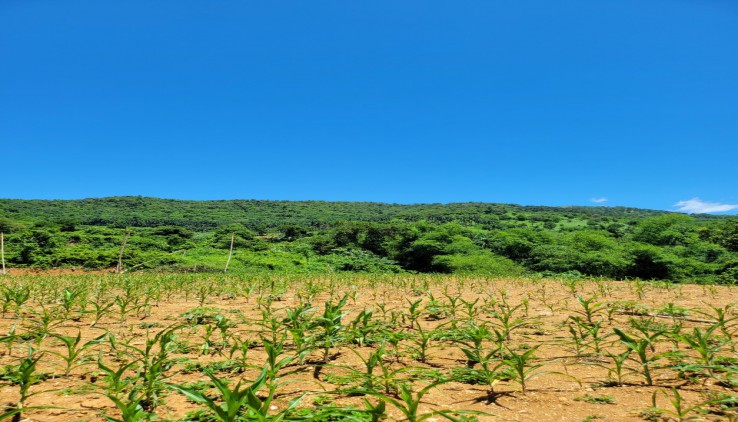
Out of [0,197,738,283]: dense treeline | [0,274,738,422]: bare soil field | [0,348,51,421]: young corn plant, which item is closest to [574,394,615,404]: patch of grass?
[0,274,738,422]: bare soil field

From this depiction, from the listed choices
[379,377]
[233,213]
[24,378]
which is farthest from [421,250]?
[233,213]

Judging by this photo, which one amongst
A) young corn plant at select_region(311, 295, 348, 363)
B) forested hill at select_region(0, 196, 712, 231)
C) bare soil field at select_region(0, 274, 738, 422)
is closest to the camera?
bare soil field at select_region(0, 274, 738, 422)

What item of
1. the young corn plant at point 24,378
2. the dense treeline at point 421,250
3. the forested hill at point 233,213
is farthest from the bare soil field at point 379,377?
the forested hill at point 233,213

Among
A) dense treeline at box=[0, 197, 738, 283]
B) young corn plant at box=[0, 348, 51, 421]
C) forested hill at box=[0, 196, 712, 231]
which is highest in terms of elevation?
forested hill at box=[0, 196, 712, 231]

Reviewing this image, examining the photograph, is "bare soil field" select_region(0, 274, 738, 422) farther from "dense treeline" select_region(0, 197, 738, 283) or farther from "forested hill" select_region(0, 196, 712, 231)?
"forested hill" select_region(0, 196, 712, 231)

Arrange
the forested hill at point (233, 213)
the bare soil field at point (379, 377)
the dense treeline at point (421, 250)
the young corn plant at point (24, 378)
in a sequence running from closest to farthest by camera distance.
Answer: the bare soil field at point (379, 377)
the young corn plant at point (24, 378)
the dense treeline at point (421, 250)
the forested hill at point (233, 213)

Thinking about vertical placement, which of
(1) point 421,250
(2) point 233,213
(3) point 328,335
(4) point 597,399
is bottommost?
(4) point 597,399

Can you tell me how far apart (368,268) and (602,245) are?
63.9 ft

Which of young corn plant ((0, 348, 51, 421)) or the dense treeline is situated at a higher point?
the dense treeline

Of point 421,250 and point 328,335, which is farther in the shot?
point 421,250

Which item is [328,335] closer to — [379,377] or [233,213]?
[379,377]

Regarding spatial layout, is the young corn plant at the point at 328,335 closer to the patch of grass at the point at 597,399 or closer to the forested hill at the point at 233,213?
the patch of grass at the point at 597,399

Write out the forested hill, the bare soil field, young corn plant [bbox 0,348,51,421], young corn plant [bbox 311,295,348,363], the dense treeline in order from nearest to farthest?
the bare soil field
young corn plant [bbox 0,348,51,421]
young corn plant [bbox 311,295,348,363]
the dense treeline
the forested hill

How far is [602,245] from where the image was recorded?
2695 centimetres
